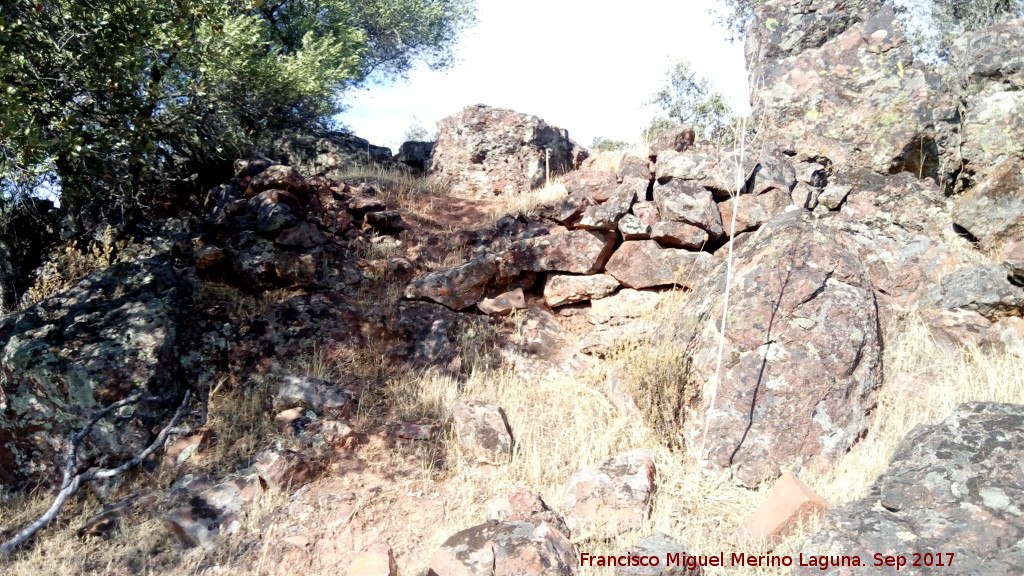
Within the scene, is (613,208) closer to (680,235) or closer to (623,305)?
(680,235)

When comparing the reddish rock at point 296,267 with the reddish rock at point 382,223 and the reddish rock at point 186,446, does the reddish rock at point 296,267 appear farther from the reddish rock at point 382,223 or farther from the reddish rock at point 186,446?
the reddish rock at point 186,446

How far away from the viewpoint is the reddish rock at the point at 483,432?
4.87 metres

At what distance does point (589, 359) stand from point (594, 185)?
2.37 m

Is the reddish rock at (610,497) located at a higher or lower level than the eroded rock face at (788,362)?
lower

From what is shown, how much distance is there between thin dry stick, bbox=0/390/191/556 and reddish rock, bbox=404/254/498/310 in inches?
96.9

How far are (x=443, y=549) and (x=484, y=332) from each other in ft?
10.3

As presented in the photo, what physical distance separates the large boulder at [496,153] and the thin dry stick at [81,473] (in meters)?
5.73

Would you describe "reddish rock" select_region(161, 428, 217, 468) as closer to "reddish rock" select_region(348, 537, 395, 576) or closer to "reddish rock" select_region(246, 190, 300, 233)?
"reddish rock" select_region(348, 537, 395, 576)

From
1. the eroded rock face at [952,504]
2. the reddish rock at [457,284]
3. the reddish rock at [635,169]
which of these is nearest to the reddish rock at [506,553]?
the eroded rock face at [952,504]

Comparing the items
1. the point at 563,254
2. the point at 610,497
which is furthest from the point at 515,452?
the point at 563,254

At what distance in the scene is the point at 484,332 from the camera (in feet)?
21.8

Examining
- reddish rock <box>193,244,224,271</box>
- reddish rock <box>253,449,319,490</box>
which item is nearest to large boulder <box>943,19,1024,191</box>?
reddish rock <box>253,449,319,490</box>

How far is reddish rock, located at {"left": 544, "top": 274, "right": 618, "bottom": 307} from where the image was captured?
22.8ft

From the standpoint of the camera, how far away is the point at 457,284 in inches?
273
